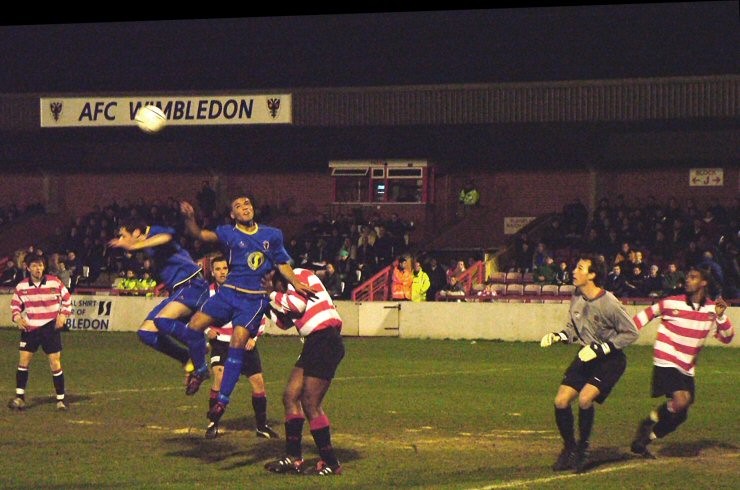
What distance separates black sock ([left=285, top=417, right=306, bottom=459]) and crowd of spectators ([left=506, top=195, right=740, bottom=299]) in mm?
20234

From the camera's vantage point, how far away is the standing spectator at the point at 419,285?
1286 inches

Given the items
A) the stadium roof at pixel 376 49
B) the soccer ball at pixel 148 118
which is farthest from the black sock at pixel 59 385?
the stadium roof at pixel 376 49

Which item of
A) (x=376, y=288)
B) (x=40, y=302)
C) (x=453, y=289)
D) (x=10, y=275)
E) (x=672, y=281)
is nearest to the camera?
(x=40, y=302)

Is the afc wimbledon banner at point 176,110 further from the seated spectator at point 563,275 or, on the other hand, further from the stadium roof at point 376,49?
the seated spectator at point 563,275

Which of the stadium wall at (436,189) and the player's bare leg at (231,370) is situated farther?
the stadium wall at (436,189)

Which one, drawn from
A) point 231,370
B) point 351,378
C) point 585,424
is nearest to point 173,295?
point 231,370

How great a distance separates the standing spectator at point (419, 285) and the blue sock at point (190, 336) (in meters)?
18.0

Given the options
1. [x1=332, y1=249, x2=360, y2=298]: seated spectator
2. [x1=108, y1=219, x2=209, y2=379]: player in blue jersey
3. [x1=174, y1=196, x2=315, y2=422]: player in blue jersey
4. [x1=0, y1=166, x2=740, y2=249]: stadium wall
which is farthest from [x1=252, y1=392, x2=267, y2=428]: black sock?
[x1=0, y1=166, x2=740, y2=249]: stadium wall

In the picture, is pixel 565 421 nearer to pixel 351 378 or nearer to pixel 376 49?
pixel 351 378

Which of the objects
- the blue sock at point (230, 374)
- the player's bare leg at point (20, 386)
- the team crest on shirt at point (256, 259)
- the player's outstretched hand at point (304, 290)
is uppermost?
the team crest on shirt at point (256, 259)

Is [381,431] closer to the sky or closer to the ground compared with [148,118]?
closer to the ground

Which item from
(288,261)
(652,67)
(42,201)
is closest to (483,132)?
(652,67)

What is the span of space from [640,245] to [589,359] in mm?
24044

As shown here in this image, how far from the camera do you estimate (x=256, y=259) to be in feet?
43.6
